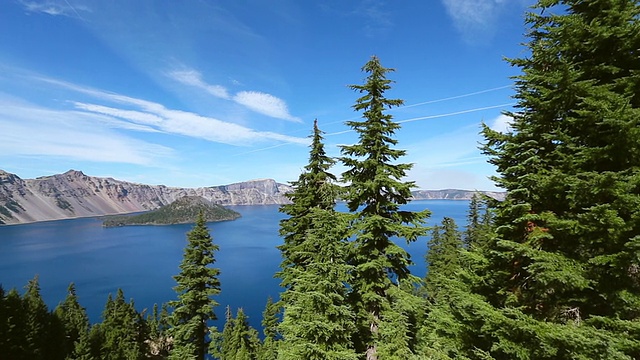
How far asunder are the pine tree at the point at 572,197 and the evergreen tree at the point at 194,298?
18.8 meters

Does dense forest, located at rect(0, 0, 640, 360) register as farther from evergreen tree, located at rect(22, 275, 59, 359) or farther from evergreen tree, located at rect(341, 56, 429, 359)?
evergreen tree, located at rect(22, 275, 59, 359)

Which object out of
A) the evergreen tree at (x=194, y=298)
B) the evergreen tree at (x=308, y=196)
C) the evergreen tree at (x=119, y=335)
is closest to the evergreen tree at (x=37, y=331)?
the evergreen tree at (x=119, y=335)

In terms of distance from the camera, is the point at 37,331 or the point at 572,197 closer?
the point at 572,197

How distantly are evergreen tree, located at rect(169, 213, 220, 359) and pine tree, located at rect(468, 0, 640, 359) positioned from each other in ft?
61.7

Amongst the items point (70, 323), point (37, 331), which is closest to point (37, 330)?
point (37, 331)

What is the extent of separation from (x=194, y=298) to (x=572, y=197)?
22303 millimetres

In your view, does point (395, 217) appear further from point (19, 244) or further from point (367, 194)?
point (19, 244)

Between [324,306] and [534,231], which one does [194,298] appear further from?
[534,231]

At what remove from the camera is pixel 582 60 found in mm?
7070

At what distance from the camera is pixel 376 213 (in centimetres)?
1130

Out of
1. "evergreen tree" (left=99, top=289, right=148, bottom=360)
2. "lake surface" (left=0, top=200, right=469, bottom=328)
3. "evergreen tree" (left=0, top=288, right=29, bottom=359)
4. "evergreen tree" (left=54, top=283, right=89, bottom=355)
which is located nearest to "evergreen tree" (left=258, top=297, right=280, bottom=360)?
"evergreen tree" (left=99, top=289, right=148, bottom=360)

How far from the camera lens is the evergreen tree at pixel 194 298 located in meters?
21.1

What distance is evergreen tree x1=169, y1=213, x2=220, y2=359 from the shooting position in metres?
21.1

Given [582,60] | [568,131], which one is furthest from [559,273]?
[582,60]
